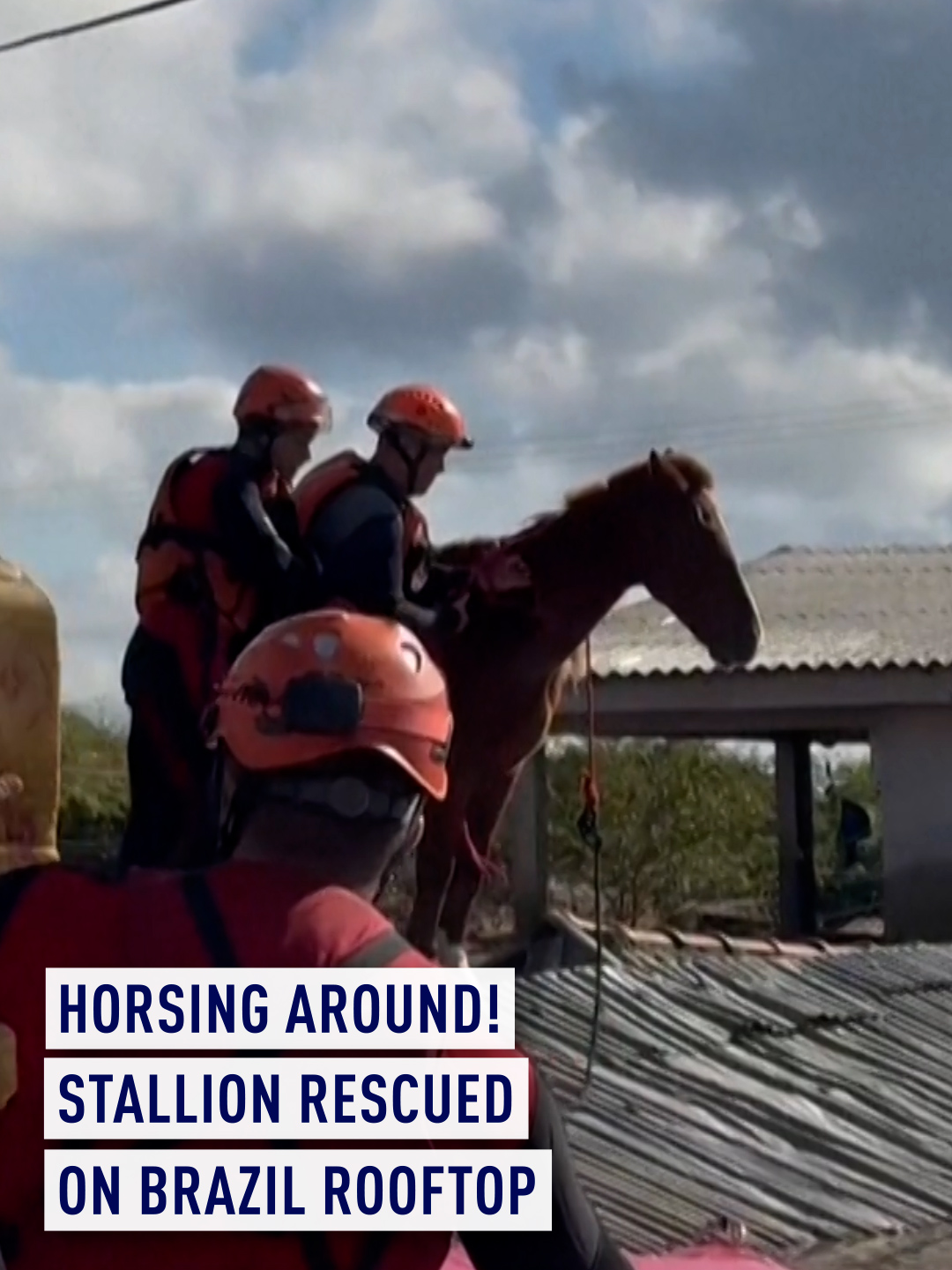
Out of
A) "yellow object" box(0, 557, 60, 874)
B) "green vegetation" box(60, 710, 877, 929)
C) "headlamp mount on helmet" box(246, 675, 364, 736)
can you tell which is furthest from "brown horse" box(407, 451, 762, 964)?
"green vegetation" box(60, 710, 877, 929)

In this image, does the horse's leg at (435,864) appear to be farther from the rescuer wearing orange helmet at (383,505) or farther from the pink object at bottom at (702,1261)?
the pink object at bottom at (702,1261)

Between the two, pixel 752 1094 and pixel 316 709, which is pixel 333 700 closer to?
pixel 316 709

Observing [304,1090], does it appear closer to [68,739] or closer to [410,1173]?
[410,1173]

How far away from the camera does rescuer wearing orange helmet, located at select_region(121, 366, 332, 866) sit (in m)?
6.59

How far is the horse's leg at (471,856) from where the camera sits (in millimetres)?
7781

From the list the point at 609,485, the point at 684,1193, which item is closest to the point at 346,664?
the point at 684,1193

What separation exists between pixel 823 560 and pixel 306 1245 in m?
21.8

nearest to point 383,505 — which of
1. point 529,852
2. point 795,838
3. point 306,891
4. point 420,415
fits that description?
point 420,415

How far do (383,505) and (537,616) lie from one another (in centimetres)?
106

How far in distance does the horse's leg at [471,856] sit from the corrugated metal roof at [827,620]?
26.4 ft

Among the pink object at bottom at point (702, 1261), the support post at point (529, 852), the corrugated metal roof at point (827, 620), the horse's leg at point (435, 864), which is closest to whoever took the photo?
the pink object at bottom at point (702, 1261)

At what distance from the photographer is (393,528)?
6.89 m

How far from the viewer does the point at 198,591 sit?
6.66 meters

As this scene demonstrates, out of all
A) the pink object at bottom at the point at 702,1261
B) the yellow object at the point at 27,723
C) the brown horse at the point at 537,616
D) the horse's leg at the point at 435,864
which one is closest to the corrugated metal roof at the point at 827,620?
the brown horse at the point at 537,616
